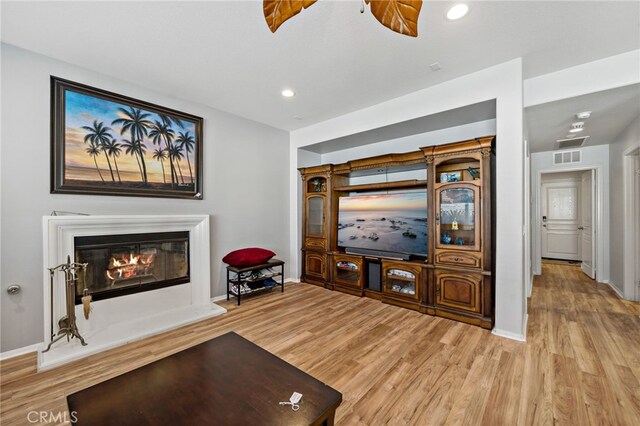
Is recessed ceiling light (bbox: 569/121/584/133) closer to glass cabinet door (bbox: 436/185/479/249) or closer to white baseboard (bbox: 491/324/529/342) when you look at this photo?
glass cabinet door (bbox: 436/185/479/249)

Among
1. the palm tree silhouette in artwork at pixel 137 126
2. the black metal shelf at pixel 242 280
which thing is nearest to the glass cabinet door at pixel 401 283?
the black metal shelf at pixel 242 280

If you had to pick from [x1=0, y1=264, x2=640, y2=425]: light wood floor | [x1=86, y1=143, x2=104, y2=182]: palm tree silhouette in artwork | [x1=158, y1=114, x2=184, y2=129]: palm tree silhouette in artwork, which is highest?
[x1=158, y1=114, x2=184, y2=129]: palm tree silhouette in artwork

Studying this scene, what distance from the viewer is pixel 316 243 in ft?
15.0

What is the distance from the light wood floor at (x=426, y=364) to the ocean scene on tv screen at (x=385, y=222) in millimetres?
875

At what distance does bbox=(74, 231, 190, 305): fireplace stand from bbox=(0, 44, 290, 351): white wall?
0.30m

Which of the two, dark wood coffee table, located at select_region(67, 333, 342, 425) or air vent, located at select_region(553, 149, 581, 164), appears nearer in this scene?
dark wood coffee table, located at select_region(67, 333, 342, 425)

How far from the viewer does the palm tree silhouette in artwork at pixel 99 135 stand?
2.76m

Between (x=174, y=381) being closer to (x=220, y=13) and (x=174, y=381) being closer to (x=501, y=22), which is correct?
(x=220, y=13)

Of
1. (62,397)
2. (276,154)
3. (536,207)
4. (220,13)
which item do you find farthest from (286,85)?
(536,207)

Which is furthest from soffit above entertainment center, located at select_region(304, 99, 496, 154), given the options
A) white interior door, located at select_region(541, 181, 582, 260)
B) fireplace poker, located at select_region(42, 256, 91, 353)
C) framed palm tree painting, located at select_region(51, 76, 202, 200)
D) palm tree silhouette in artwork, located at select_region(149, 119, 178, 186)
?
white interior door, located at select_region(541, 181, 582, 260)

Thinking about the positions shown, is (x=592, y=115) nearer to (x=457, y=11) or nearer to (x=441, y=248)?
(x=441, y=248)

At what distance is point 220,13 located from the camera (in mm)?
2016

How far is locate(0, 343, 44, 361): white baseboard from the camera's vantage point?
2297mm

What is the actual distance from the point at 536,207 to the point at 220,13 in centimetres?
638
